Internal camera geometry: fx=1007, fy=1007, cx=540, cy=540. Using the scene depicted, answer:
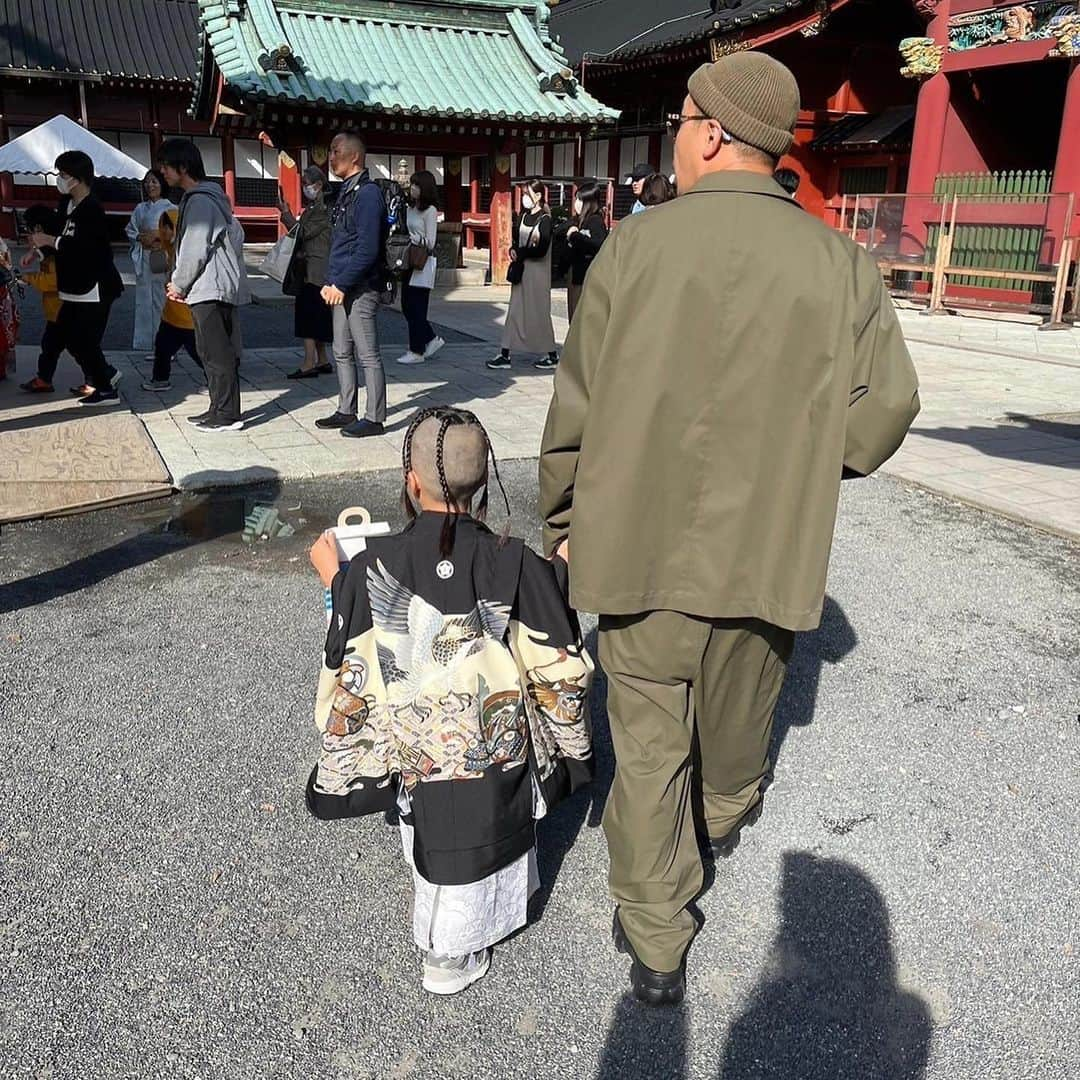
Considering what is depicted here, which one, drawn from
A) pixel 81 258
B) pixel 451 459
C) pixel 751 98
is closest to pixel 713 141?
pixel 751 98

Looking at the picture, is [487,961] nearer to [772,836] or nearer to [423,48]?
[772,836]

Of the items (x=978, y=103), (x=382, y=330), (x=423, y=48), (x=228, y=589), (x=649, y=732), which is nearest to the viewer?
(x=649, y=732)

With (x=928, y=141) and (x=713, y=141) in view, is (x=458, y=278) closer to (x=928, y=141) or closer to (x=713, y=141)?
(x=928, y=141)

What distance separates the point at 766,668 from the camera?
2.17m

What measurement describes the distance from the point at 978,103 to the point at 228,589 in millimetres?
16141

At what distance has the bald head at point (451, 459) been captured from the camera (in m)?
2.02

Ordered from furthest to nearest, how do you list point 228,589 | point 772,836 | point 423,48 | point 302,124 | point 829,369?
point 423,48, point 302,124, point 228,589, point 772,836, point 829,369

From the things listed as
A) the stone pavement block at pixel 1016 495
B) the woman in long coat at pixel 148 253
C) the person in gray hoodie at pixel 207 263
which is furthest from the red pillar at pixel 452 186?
the stone pavement block at pixel 1016 495

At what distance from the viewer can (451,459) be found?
6.62 ft

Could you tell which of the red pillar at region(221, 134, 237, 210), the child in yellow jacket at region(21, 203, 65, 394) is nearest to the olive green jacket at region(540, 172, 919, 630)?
the child in yellow jacket at region(21, 203, 65, 394)

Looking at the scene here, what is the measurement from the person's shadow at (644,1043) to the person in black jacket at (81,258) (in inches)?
250

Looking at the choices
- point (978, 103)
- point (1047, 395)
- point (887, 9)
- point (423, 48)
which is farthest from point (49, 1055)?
point (887, 9)

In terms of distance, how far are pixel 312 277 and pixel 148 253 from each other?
182 cm

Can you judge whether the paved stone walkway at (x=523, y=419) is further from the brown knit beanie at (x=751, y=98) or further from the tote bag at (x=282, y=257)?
the brown knit beanie at (x=751, y=98)
